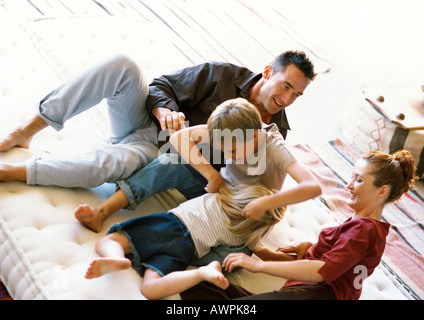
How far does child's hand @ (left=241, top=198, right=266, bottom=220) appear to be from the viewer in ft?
4.77

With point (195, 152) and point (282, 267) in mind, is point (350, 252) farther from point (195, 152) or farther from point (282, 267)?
point (195, 152)

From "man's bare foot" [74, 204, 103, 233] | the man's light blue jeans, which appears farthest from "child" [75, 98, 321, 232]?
the man's light blue jeans

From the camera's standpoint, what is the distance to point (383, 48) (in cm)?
380

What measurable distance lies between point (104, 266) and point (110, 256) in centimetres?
6

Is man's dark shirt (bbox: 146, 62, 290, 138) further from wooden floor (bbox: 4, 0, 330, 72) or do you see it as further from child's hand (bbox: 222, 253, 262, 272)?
wooden floor (bbox: 4, 0, 330, 72)

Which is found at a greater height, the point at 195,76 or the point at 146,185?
the point at 195,76

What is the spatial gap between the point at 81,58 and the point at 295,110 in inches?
51.2


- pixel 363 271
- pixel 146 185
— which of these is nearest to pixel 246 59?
pixel 146 185

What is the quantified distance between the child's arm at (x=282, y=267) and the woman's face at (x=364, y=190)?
0.26 m

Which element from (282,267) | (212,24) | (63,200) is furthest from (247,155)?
(212,24)
